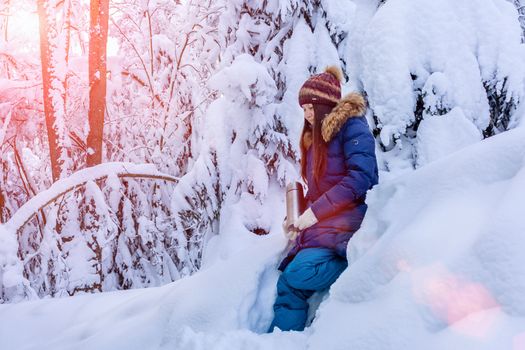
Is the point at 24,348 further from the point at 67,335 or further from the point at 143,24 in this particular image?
the point at 143,24

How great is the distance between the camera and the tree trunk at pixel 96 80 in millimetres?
7062

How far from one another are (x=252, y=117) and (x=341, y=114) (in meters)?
2.59

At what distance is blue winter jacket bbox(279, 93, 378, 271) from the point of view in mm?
2854

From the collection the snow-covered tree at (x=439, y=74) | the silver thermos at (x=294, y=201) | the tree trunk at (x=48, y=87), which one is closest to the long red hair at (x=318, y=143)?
the silver thermos at (x=294, y=201)

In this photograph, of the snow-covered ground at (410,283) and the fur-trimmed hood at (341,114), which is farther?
the fur-trimmed hood at (341,114)

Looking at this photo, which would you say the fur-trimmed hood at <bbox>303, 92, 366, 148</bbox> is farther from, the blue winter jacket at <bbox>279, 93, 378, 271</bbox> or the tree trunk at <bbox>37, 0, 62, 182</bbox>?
the tree trunk at <bbox>37, 0, 62, 182</bbox>

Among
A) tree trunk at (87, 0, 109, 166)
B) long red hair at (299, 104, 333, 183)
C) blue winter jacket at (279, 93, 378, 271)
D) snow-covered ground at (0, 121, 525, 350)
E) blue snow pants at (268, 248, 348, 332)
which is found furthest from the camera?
tree trunk at (87, 0, 109, 166)

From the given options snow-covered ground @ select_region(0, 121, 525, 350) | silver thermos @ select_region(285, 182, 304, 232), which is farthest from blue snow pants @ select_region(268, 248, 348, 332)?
silver thermos @ select_region(285, 182, 304, 232)

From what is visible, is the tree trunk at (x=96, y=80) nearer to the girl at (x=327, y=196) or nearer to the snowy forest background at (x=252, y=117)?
the snowy forest background at (x=252, y=117)

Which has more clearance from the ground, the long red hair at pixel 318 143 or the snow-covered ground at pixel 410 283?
the long red hair at pixel 318 143

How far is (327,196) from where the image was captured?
9.43ft

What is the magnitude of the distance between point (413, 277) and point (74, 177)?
4.90m

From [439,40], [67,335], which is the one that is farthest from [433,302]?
[439,40]

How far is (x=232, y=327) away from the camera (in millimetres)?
2707
